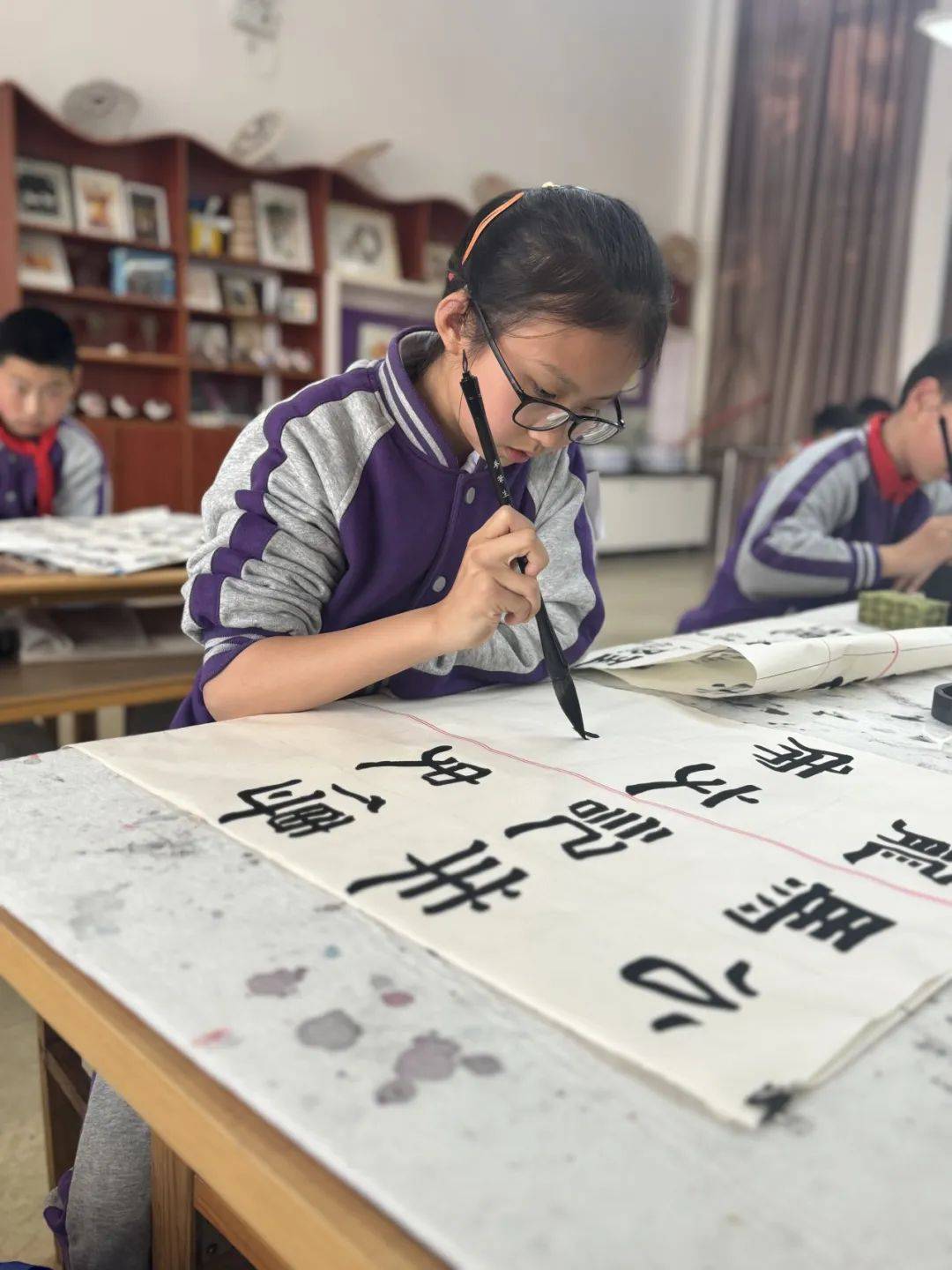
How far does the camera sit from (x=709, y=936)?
467mm

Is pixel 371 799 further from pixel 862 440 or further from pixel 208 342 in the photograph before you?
pixel 208 342

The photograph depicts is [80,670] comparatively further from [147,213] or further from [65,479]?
[147,213]

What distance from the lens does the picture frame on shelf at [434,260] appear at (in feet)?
17.8

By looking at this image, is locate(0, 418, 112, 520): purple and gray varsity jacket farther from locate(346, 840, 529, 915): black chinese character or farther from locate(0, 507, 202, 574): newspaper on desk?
locate(346, 840, 529, 915): black chinese character

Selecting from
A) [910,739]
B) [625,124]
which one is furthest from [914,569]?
[625,124]

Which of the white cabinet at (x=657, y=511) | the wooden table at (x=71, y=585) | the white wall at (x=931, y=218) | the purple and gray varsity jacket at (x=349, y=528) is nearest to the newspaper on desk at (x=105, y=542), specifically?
the wooden table at (x=71, y=585)

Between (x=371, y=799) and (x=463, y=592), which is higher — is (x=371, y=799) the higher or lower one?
the lower one

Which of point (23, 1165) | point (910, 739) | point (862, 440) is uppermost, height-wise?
point (862, 440)

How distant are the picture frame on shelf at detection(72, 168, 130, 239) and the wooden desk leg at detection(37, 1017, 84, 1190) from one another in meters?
4.20

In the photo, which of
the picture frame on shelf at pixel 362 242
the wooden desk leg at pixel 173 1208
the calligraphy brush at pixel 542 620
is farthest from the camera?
the picture frame on shelf at pixel 362 242

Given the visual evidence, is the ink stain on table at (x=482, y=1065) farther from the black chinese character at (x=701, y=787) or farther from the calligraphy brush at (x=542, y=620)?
the calligraphy brush at (x=542, y=620)

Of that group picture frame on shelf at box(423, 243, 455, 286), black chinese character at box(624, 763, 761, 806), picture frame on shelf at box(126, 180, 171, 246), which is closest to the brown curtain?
picture frame on shelf at box(423, 243, 455, 286)

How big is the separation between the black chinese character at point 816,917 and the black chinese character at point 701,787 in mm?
136

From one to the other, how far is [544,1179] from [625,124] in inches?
275
